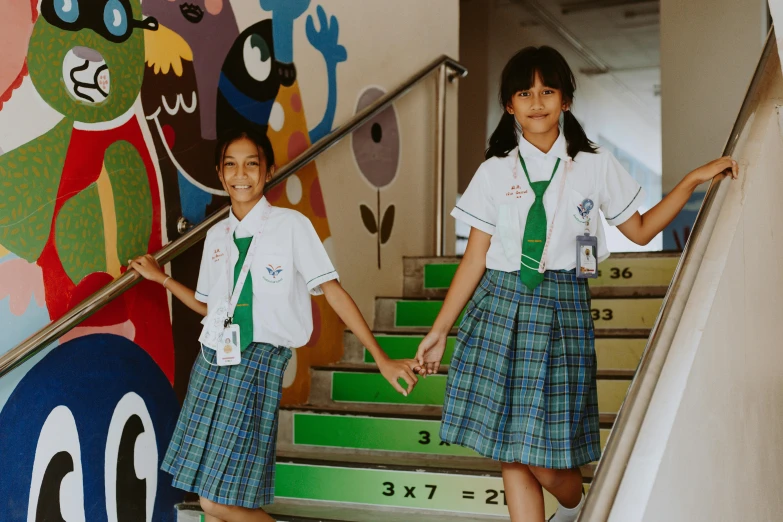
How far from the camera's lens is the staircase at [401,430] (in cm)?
266

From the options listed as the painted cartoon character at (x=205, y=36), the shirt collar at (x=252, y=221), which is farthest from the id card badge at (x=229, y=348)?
the painted cartoon character at (x=205, y=36)

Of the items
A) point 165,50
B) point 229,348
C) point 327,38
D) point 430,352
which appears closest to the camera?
point 430,352

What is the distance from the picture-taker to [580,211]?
208cm

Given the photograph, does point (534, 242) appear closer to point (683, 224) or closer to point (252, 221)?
point (252, 221)

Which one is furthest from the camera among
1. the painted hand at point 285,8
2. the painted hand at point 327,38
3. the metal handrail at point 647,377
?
the painted hand at point 327,38

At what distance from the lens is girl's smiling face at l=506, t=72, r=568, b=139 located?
2.06 m

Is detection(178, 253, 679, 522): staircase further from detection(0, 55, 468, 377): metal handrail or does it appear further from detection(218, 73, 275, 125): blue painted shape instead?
detection(218, 73, 275, 125): blue painted shape

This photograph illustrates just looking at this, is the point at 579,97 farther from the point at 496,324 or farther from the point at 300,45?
the point at 496,324

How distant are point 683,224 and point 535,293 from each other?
410cm

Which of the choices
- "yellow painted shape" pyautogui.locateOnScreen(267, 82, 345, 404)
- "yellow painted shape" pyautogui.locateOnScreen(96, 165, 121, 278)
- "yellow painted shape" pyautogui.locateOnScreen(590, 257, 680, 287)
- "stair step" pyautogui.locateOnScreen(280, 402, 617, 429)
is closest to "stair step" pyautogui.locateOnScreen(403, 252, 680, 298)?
"yellow painted shape" pyautogui.locateOnScreen(590, 257, 680, 287)

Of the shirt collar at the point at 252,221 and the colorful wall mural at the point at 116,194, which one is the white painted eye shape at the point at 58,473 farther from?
the shirt collar at the point at 252,221

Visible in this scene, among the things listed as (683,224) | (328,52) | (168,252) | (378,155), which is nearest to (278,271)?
(168,252)

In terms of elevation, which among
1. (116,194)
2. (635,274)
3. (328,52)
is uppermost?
(328,52)

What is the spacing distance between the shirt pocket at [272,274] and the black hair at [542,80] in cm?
62
